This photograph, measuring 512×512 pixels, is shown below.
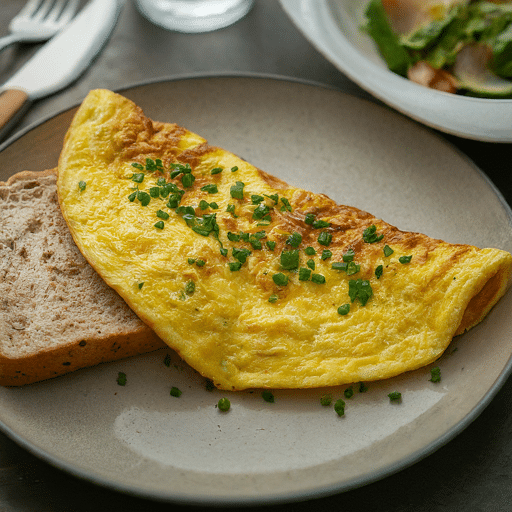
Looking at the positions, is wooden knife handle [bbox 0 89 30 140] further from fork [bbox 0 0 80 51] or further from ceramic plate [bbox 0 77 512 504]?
fork [bbox 0 0 80 51]

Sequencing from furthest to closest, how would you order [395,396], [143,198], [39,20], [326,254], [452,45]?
[39,20]
[452,45]
[143,198]
[326,254]
[395,396]

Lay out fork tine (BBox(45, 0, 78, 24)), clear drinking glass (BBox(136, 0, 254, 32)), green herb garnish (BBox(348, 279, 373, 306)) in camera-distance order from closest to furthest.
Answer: green herb garnish (BBox(348, 279, 373, 306))
fork tine (BBox(45, 0, 78, 24))
clear drinking glass (BBox(136, 0, 254, 32))

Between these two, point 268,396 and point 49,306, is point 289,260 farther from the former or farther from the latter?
point 49,306

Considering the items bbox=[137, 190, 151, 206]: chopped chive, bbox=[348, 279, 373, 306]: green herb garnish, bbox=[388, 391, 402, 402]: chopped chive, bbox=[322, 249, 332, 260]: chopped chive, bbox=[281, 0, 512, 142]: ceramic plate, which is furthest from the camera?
bbox=[281, 0, 512, 142]: ceramic plate

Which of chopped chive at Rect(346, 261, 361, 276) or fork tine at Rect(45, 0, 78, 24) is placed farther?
fork tine at Rect(45, 0, 78, 24)

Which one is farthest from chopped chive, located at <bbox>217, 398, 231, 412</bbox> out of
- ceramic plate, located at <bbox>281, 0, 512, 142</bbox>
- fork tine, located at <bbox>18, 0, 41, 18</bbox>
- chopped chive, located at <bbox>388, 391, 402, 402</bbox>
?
fork tine, located at <bbox>18, 0, 41, 18</bbox>

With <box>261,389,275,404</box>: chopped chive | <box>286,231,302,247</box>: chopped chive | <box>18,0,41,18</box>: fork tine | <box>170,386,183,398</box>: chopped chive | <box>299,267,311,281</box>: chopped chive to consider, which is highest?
<box>18,0,41,18</box>: fork tine

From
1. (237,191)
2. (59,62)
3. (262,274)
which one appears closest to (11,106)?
(59,62)

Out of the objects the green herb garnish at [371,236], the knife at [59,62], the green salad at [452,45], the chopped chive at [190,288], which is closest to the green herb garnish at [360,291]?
the green herb garnish at [371,236]
